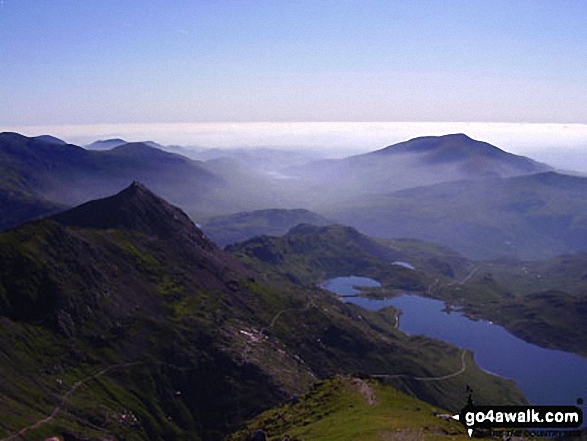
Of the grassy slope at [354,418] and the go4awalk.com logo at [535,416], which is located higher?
the go4awalk.com logo at [535,416]

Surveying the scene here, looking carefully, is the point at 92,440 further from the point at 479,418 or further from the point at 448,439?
the point at 479,418

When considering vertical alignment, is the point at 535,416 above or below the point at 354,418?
above

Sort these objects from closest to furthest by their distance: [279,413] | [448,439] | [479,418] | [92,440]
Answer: [479,418] < [448,439] < [279,413] < [92,440]

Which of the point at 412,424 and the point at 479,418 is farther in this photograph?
the point at 412,424

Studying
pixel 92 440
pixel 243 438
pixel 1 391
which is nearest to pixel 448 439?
pixel 243 438

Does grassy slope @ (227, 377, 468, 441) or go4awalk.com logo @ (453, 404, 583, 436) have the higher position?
go4awalk.com logo @ (453, 404, 583, 436)

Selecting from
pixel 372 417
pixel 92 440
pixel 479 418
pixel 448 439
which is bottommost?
pixel 92 440

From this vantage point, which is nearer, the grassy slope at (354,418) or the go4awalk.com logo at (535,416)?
the go4awalk.com logo at (535,416)

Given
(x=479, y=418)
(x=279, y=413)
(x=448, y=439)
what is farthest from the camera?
(x=279, y=413)

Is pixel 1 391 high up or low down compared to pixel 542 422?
down

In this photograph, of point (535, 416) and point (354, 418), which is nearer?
point (535, 416)

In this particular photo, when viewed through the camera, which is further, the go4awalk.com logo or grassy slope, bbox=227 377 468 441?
grassy slope, bbox=227 377 468 441
